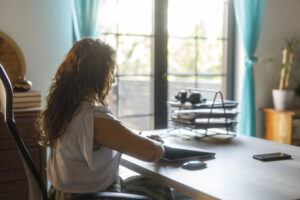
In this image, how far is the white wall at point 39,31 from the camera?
288 cm

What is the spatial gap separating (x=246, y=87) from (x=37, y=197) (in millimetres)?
2843

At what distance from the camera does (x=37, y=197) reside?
140 centimetres

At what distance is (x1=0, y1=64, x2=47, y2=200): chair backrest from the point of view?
4.16 feet

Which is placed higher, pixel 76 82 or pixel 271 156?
pixel 76 82

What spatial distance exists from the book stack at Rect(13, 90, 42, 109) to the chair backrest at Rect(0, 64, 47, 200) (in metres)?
1.19

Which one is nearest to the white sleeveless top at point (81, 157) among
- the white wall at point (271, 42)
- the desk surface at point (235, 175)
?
the desk surface at point (235, 175)

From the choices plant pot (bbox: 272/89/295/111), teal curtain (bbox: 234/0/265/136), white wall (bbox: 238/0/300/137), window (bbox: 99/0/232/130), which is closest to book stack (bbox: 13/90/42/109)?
window (bbox: 99/0/232/130)

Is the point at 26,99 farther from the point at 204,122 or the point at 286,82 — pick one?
the point at 286,82

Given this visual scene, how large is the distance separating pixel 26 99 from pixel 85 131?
1.27 meters

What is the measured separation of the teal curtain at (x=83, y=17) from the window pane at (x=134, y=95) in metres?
0.65

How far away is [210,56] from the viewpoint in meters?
3.97

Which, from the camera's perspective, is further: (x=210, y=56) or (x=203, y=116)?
(x=210, y=56)

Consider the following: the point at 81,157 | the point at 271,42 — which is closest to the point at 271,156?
the point at 81,157

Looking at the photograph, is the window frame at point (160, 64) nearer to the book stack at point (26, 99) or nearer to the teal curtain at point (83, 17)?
the teal curtain at point (83, 17)
